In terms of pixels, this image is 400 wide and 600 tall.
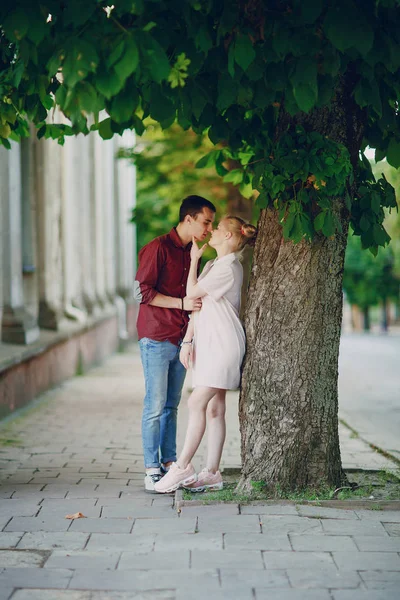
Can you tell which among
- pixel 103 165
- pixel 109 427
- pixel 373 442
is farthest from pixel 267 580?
pixel 103 165

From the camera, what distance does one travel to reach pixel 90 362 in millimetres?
21156

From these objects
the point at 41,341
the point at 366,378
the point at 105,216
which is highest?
the point at 105,216

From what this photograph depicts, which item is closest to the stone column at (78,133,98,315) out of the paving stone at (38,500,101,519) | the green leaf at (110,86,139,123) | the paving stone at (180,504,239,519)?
the paving stone at (38,500,101,519)

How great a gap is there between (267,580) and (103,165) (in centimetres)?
2283

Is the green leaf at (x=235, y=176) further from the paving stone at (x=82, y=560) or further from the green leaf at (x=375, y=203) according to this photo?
the paving stone at (x=82, y=560)

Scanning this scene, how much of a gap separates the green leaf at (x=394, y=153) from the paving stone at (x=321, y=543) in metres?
2.65

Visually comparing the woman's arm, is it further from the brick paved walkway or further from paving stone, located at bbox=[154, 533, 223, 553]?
paving stone, located at bbox=[154, 533, 223, 553]

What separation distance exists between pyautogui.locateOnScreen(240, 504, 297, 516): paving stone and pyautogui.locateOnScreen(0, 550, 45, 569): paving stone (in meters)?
1.46

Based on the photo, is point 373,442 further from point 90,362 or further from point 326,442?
point 90,362

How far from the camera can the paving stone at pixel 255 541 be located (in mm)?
5531

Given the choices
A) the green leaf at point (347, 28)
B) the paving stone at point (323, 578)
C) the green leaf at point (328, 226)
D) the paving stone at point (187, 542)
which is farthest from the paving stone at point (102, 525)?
the green leaf at point (347, 28)

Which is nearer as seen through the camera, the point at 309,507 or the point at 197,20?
the point at 197,20

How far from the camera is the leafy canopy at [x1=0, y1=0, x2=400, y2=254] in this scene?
196 inches

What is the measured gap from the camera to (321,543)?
563 cm
